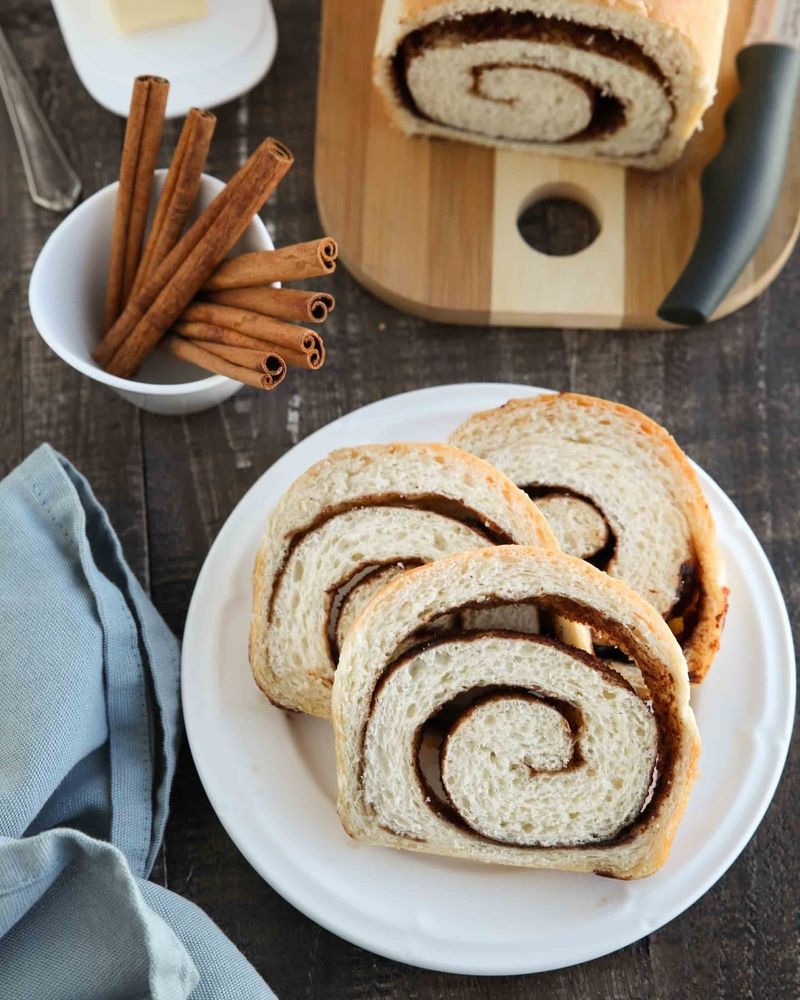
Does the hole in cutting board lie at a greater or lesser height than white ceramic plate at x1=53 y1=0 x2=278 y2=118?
lesser

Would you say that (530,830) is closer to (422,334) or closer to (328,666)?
(328,666)

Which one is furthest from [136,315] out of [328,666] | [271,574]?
[328,666]

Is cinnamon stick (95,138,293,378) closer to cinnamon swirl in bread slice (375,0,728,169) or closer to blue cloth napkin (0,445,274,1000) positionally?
blue cloth napkin (0,445,274,1000)

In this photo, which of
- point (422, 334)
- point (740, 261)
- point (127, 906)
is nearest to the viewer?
point (127, 906)

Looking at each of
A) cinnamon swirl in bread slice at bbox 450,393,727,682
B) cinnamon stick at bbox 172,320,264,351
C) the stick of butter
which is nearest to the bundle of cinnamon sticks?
cinnamon stick at bbox 172,320,264,351

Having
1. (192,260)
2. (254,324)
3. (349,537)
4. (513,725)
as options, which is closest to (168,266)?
(192,260)

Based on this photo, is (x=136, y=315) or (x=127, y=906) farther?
(x=136, y=315)

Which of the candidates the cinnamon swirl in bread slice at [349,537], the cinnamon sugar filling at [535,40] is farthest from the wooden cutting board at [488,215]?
the cinnamon swirl in bread slice at [349,537]

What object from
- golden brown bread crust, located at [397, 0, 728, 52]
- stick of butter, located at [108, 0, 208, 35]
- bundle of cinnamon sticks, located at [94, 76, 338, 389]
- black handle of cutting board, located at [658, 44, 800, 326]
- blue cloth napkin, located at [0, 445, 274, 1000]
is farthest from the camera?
stick of butter, located at [108, 0, 208, 35]
